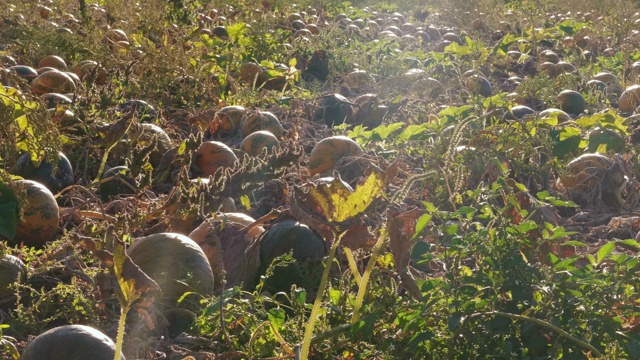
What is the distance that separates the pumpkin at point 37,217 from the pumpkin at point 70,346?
1.55m

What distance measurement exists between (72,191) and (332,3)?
1455cm

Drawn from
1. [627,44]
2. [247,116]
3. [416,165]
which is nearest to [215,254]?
[416,165]

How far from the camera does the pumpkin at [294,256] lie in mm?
3672

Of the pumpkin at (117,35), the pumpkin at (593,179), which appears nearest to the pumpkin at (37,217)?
the pumpkin at (593,179)

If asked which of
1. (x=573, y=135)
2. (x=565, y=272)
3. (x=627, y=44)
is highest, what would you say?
(x=565, y=272)

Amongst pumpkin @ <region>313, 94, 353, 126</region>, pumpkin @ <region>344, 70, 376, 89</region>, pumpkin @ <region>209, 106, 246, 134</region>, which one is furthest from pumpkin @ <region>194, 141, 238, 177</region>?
pumpkin @ <region>344, 70, 376, 89</region>

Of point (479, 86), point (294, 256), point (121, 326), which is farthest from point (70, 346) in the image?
point (479, 86)

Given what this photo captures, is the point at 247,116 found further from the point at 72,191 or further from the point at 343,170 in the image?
the point at 72,191

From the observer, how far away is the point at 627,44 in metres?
11.8

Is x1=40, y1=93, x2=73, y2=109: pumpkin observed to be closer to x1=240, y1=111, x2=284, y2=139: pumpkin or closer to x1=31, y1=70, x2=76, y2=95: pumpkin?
x1=31, y1=70, x2=76, y2=95: pumpkin

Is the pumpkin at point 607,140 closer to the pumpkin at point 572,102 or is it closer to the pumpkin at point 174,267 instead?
the pumpkin at point 572,102

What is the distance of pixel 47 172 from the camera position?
470 centimetres

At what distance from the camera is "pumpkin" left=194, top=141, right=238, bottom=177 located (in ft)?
17.2

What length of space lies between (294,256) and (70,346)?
123cm
